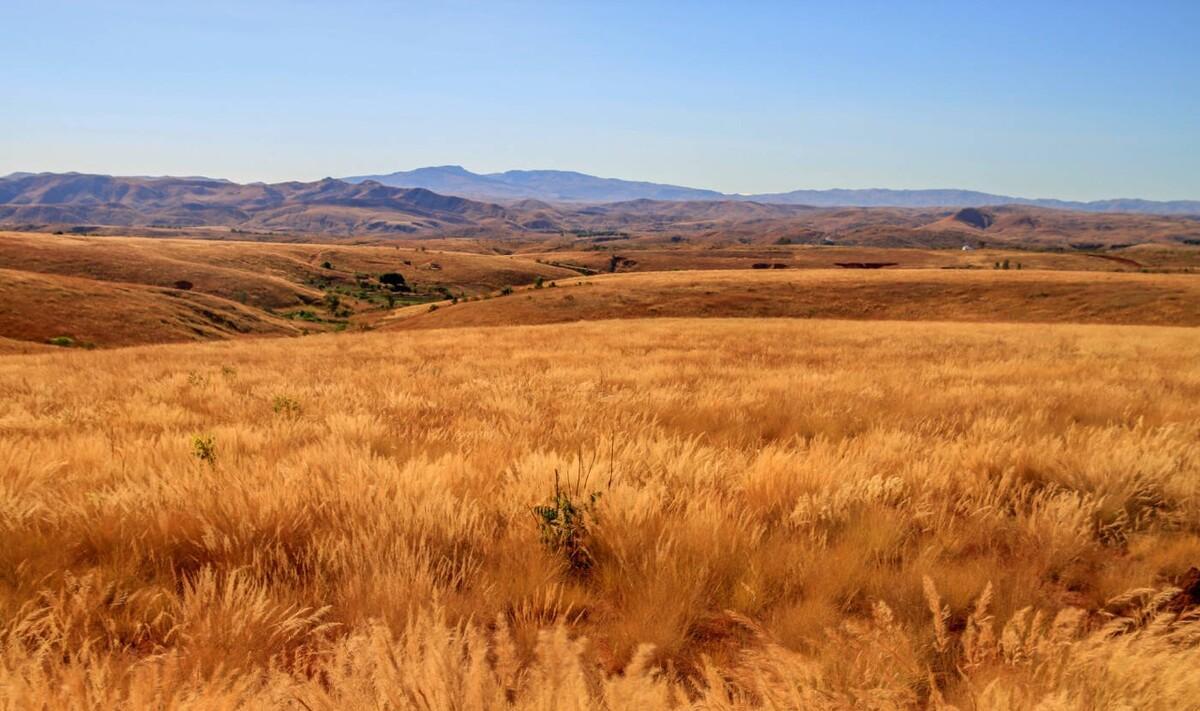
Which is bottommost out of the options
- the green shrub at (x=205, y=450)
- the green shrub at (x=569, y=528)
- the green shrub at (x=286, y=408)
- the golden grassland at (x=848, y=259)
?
the green shrub at (x=286, y=408)

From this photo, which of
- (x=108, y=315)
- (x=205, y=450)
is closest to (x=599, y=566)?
(x=205, y=450)

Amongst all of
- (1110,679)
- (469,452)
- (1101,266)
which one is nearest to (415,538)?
(469,452)

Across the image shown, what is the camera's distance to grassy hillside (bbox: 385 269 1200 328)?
41625 millimetres

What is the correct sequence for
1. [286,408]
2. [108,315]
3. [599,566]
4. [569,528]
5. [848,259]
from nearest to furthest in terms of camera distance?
1. [599,566]
2. [569,528]
3. [286,408]
4. [108,315]
5. [848,259]

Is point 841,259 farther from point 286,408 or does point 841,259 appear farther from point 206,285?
point 286,408

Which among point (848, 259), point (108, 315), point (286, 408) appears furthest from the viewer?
point (848, 259)

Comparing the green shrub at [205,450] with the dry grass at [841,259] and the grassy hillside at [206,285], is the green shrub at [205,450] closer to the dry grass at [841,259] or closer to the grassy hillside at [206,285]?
the grassy hillside at [206,285]

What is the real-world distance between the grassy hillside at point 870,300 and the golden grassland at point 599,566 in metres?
40.4

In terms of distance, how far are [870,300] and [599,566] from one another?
50.1 m

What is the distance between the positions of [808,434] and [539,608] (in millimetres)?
4149

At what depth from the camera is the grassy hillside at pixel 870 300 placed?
41625 mm

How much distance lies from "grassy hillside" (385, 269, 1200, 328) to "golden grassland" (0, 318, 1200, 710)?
1592 inches

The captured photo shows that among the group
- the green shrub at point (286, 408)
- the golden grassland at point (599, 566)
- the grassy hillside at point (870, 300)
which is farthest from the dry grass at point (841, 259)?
the golden grassland at point (599, 566)

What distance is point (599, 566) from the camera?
2977mm
